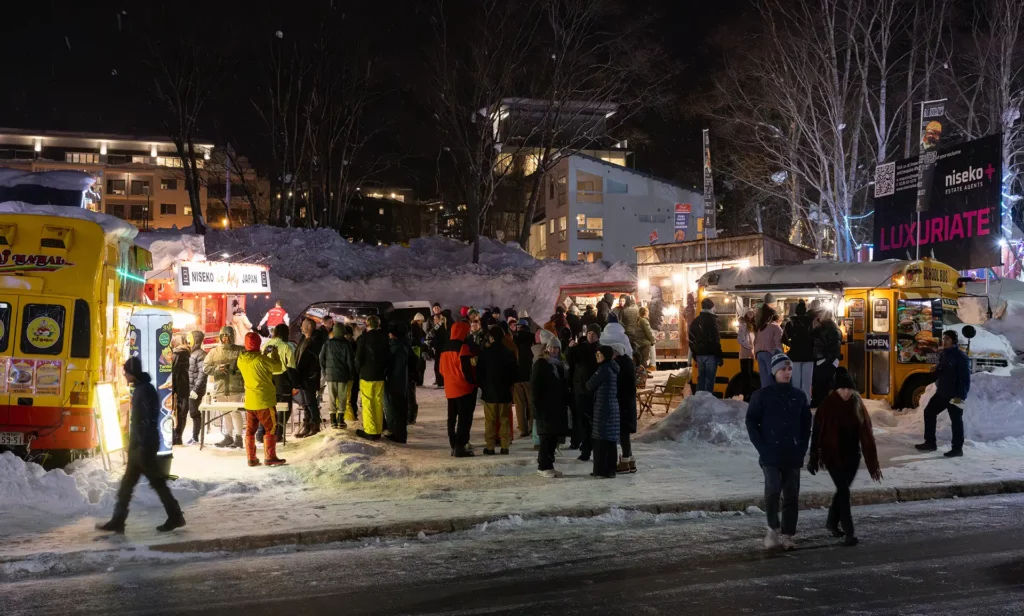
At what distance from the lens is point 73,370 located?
9.60m

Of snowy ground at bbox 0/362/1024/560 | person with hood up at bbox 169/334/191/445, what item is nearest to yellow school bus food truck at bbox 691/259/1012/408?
snowy ground at bbox 0/362/1024/560

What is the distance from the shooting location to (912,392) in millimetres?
15398

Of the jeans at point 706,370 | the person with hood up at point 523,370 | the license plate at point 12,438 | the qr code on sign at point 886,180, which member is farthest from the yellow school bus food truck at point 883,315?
the license plate at point 12,438

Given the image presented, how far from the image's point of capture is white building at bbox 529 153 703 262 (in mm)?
49719

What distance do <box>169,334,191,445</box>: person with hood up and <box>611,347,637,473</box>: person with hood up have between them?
658 centimetres

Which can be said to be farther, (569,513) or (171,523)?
(569,513)

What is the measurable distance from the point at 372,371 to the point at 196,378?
276cm

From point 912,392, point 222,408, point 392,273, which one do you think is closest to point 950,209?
point 912,392

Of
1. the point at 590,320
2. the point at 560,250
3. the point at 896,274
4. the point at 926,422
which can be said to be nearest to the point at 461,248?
the point at 560,250

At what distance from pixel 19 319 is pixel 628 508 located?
7.17m

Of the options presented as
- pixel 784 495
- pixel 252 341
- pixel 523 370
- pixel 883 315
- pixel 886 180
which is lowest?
pixel 784 495

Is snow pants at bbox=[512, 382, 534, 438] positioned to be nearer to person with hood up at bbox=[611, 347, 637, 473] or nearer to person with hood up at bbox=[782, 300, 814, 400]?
person with hood up at bbox=[611, 347, 637, 473]

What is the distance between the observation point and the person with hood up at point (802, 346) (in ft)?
45.6

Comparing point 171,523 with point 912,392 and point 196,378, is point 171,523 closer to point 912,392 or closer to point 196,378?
point 196,378
